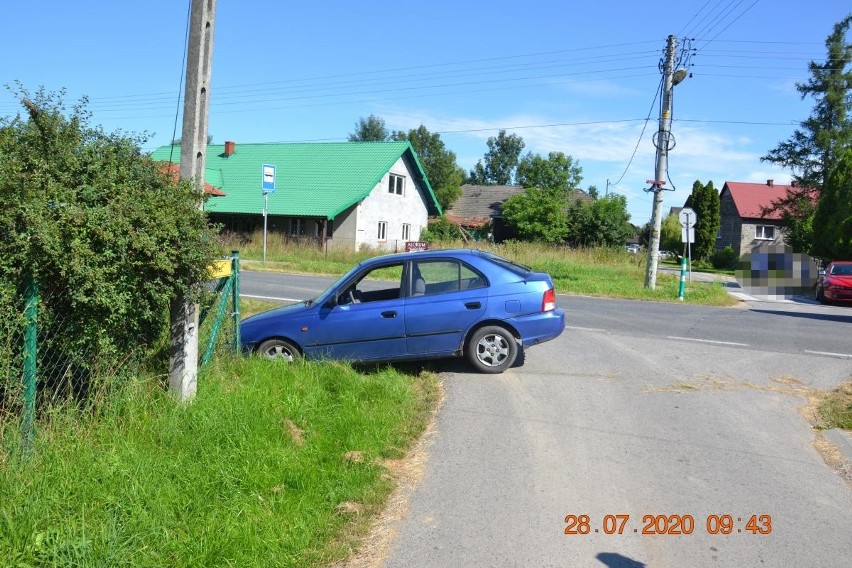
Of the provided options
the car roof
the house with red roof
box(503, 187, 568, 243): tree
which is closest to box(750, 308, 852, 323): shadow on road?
the car roof

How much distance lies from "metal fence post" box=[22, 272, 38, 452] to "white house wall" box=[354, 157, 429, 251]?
102ft

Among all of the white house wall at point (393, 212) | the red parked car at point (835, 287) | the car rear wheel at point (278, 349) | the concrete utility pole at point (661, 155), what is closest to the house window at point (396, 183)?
the white house wall at point (393, 212)

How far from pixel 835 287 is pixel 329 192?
2477 centimetres

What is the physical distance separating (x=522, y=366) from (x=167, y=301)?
4.87 metres

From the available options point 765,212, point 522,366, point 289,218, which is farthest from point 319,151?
point 522,366

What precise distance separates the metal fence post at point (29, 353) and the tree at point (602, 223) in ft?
140

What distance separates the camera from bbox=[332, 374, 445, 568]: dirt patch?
4.27 m

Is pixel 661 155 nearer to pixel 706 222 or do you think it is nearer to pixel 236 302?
pixel 236 302

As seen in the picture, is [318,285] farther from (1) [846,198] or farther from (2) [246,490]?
(1) [846,198]

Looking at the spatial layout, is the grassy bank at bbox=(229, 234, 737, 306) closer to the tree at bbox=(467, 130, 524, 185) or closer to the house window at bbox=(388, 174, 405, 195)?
the house window at bbox=(388, 174, 405, 195)

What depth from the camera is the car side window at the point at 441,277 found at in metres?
8.74

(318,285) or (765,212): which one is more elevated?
(765,212)

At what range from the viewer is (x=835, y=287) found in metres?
22.1

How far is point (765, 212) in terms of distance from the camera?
171 ft
